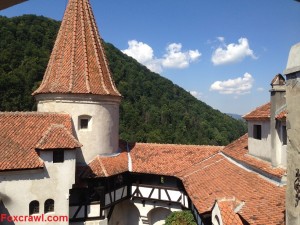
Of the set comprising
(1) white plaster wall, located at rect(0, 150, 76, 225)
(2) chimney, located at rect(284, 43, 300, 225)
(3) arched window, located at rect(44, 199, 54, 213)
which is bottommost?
(3) arched window, located at rect(44, 199, 54, 213)

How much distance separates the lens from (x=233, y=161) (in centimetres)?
1534

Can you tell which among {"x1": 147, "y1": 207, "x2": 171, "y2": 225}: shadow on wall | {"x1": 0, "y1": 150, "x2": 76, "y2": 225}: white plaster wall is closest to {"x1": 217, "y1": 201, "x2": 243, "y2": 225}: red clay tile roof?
{"x1": 0, "y1": 150, "x2": 76, "y2": 225}: white plaster wall

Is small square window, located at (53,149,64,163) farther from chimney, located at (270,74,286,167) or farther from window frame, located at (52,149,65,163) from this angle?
chimney, located at (270,74,286,167)

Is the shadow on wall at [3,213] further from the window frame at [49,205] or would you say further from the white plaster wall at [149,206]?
the white plaster wall at [149,206]

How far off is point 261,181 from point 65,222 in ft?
30.8

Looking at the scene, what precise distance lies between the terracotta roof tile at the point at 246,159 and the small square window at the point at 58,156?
8577mm

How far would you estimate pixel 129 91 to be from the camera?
61.1 meters

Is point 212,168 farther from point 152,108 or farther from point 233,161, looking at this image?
point 152,108

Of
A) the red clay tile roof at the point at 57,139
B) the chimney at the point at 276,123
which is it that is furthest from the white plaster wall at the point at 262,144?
the red clay tile roof at the point at 57,139

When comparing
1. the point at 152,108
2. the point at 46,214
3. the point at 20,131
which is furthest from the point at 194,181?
the point at 152,108

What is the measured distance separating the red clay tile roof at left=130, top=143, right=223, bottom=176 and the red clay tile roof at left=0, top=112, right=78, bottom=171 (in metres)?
5.27

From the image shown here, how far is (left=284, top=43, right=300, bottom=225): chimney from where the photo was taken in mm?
2803

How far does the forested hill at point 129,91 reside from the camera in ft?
140

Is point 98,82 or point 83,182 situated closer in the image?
point 83,182
